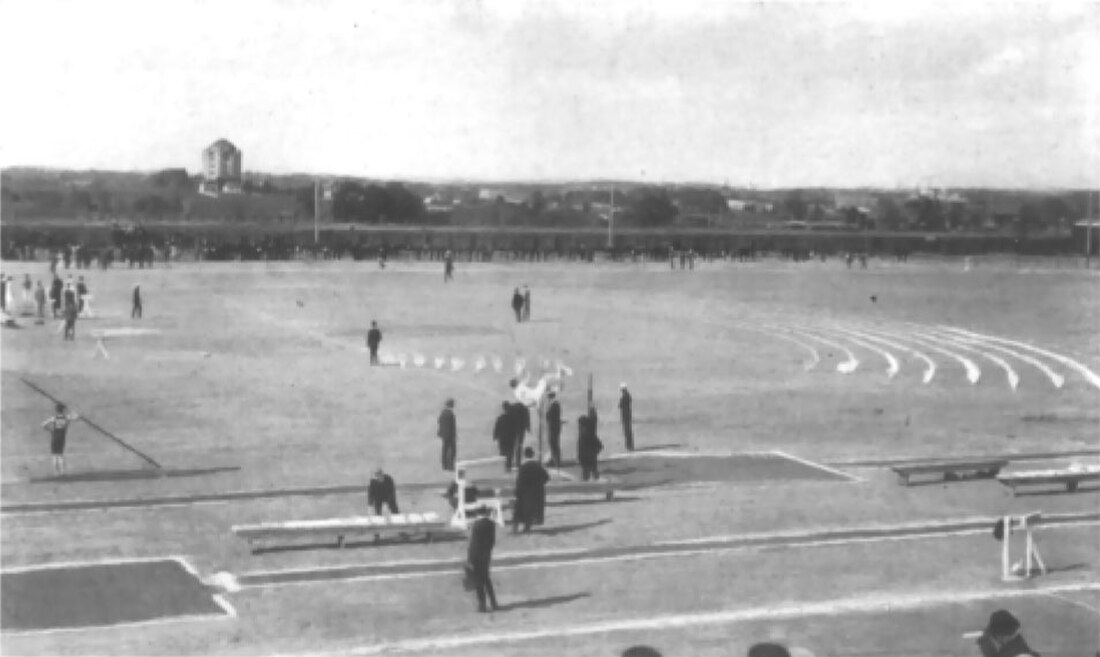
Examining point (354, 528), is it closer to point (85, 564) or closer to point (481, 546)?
point (481, 546)

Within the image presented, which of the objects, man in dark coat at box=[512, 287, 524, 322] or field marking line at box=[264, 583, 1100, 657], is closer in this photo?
field marking line at box=[264, 583, 1100, 657]

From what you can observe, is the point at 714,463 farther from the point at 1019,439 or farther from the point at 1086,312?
the point at 1086,312

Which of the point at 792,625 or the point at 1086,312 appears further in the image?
the point at 1086,312

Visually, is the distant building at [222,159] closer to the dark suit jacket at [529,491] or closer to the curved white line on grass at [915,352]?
the dark suit jacket at [529,491]

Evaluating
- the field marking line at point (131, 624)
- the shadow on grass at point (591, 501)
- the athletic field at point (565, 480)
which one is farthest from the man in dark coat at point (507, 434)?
the field marking line at point (131, 624)

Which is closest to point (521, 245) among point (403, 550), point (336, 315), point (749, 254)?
point (749, 254)

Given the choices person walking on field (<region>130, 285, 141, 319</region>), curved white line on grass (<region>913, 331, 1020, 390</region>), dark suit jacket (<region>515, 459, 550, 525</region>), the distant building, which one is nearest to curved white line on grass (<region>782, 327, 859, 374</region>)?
curved white line on grass (<region>913, 331, 1020, 390</region>)

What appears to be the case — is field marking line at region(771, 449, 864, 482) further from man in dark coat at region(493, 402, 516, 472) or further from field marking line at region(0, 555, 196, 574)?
field marking line at region(0, 555, 196, 574)
